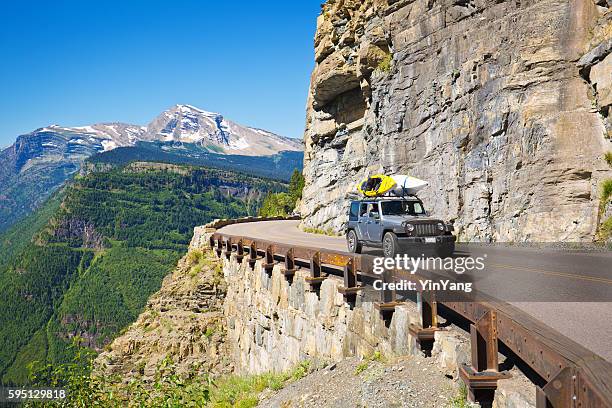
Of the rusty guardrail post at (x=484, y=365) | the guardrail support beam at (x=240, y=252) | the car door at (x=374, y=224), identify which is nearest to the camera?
the rusty guardrail post at (x=484, y=365)

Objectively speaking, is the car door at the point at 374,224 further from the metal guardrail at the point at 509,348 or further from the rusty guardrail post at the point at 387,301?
the rusty guardrail post at the point at 387,301

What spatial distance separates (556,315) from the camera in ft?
24.1

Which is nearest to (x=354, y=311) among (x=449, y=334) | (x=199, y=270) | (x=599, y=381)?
(x=449, y=334)

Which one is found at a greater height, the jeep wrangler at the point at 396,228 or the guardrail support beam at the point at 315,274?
the jeep wrangler at the point at 396,228

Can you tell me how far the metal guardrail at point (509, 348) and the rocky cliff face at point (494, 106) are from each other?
38.3 feet

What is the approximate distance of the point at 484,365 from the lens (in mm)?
5309

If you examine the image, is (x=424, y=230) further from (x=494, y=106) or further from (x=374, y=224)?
(x=494, y=106)

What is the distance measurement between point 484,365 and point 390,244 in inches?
337

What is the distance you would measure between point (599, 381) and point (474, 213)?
19.0 m

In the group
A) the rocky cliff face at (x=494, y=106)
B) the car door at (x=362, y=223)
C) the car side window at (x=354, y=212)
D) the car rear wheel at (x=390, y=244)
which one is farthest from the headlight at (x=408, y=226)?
the rocky cliff face at (x=494, y=106)

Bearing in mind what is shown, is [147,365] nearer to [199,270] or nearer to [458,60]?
[199,270]

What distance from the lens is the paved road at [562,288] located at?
6.55 m

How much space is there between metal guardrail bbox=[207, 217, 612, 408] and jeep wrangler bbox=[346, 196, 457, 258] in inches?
143

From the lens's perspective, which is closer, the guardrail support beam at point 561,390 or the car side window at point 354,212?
the guardrail support beam at point 561,390
